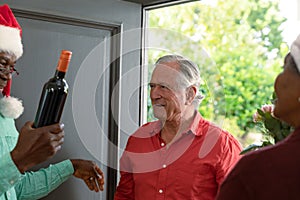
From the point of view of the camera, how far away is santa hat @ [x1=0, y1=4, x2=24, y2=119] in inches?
60.1

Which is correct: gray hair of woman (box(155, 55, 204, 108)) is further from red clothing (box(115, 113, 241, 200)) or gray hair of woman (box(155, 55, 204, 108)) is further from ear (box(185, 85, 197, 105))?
red clothing (box(115, 113, 241, 200))

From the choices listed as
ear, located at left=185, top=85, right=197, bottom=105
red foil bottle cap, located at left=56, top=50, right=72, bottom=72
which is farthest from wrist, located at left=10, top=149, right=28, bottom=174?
ear, located at left=185, top=85, right=197, bottom=105

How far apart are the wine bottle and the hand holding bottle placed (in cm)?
2

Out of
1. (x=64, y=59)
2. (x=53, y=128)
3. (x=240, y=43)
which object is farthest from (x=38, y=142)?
(x=240, y=43)

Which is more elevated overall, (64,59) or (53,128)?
(64,59)

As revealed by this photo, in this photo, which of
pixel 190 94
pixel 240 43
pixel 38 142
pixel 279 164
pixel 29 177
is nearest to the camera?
pixel 279 164

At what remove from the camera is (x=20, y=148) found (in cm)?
120

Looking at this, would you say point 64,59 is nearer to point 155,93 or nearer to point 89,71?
point 155,93

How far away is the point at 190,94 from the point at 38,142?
78 centimetres

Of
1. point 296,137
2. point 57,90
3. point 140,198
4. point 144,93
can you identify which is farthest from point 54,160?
point 296,137

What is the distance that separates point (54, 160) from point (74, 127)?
0.52 feet

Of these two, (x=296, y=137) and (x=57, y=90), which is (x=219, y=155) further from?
(x=296, y=137)

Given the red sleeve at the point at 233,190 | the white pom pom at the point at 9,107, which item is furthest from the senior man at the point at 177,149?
the red sleeve at the point at 233,190

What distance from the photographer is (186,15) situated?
3.87m
